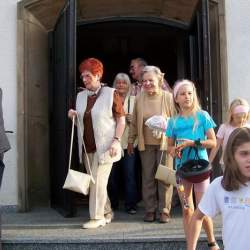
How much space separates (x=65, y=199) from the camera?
566 cm

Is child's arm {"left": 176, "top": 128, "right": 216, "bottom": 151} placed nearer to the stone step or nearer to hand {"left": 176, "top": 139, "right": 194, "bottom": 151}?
hand {"left": 176, "top": 139, "right": 194, "bottom": 151}

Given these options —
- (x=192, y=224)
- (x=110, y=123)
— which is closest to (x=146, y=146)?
(x=110, y=123)

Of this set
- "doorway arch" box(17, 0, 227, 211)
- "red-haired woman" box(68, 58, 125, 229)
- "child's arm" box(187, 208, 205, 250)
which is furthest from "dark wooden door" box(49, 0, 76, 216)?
"child's arm" box(187, 208, 205, 250)

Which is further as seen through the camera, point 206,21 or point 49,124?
point 49,124

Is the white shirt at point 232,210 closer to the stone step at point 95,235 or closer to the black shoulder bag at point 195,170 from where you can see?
the black shoulder bag at point 195,170

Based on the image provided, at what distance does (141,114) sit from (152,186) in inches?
29.0

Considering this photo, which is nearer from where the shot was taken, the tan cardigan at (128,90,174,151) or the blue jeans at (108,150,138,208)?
the tan cardigan at (128,90,174,151)

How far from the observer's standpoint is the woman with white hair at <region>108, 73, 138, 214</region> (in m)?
5.54

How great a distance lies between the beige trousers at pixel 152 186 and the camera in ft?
16.9

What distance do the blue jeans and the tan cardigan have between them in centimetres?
47

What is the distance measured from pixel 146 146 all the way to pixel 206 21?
57.9 inches

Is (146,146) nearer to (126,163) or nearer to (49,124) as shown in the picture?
(126,163)

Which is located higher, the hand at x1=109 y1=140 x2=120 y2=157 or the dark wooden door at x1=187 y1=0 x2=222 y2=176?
the dark wooden door at x1=187 y1=0 x2=222 y2=176

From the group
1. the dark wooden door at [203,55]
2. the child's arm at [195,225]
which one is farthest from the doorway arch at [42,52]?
the child's arm at [195,225]
